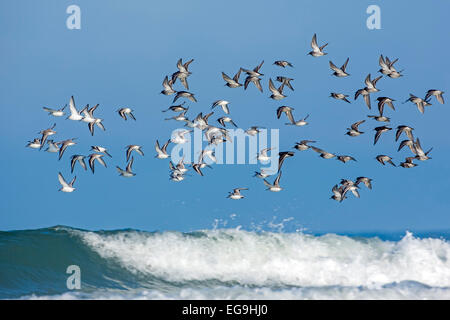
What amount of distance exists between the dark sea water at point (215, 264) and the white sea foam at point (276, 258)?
0.03m

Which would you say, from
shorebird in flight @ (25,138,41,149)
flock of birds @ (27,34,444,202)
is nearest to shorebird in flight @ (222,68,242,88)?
flock of birds @ (27,34,444,202)

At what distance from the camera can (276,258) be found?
74.4ft

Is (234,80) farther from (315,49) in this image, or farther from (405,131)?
(405,131)

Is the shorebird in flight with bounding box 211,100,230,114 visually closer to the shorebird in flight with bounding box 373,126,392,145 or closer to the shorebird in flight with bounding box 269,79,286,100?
the shorebird in flight with bounding box 269,79,286,100

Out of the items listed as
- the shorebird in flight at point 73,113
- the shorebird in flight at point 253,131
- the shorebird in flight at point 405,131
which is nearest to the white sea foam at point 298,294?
the shorebird in flight at point 405,131

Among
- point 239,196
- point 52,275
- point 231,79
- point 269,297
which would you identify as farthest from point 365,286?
point 52,275

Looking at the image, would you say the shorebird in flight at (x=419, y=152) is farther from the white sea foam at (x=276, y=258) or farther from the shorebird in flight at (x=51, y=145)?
the shorebird in flight at (x=51, y=145)

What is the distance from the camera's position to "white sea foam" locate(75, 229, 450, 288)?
2052 centimetres

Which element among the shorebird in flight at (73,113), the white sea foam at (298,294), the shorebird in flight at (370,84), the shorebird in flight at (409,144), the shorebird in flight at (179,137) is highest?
the shorebird in flight at (370,84)

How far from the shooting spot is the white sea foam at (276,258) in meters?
20.5

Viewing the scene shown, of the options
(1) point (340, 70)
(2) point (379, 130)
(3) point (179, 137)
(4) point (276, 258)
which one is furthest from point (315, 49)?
(4) point (276, 258)

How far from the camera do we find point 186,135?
22.6 meters

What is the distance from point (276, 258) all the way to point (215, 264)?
6.33ft

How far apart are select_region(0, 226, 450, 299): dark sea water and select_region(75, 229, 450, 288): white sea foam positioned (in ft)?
0.10
